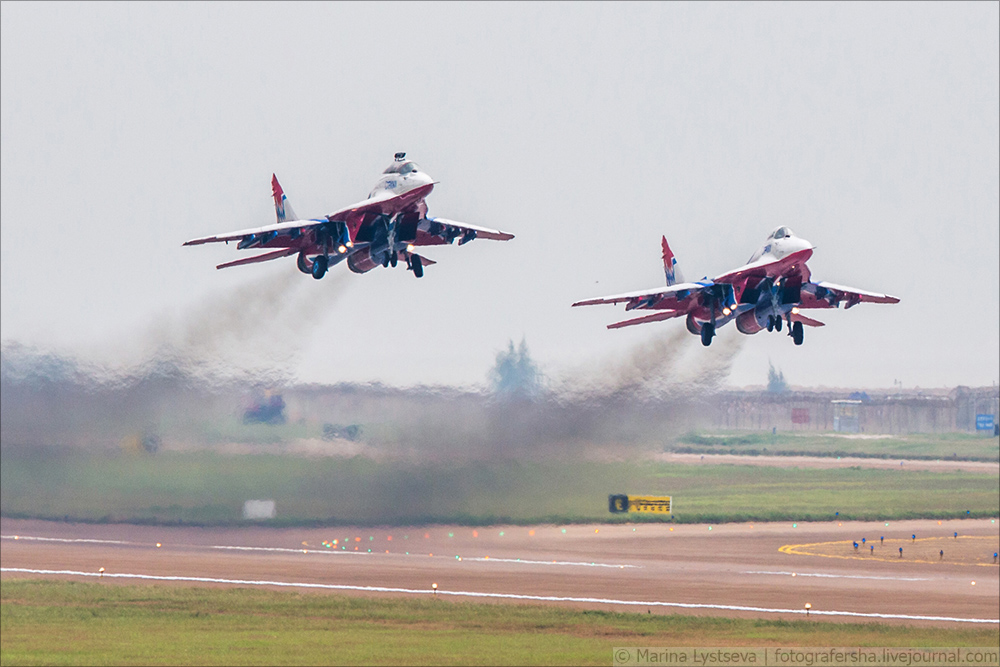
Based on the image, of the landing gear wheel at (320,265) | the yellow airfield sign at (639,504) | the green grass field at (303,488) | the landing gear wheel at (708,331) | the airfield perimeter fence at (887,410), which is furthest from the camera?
the airfield perimeter fence at (887,410)

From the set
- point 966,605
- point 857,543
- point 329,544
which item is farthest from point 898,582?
point 329,544

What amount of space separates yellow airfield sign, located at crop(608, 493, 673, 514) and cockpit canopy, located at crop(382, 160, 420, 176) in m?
56.5

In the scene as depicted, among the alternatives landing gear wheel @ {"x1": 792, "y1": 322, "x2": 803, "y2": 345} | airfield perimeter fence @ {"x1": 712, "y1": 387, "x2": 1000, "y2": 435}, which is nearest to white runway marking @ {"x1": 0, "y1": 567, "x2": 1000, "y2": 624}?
landing gear wheel @ {"x1": 792, "y1": 322, "x2": 803, "y2": 345}

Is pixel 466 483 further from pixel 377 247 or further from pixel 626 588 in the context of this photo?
pixel 377 247

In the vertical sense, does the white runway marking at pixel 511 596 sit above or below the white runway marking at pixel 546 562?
below

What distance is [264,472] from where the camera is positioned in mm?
86062

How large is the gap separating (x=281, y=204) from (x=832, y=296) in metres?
19.9

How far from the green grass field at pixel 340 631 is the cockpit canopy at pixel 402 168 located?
26.9m

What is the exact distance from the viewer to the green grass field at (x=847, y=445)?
15550 centimetres

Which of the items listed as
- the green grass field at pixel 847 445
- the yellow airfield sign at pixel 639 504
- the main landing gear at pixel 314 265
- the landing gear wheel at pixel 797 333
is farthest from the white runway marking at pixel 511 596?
the green grass field at pixel 847 445

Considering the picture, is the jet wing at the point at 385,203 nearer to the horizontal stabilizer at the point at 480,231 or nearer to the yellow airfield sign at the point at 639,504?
the horizontal stabilizer at the point at 480,231

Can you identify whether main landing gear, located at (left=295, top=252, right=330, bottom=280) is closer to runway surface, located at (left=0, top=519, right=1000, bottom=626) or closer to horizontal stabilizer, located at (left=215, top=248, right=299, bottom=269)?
horizontal stabilizer, located at (left=215, top=248, right=299, bottom=269)

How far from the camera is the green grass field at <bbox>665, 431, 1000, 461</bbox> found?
510 feet

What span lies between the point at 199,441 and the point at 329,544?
35.1 feet
